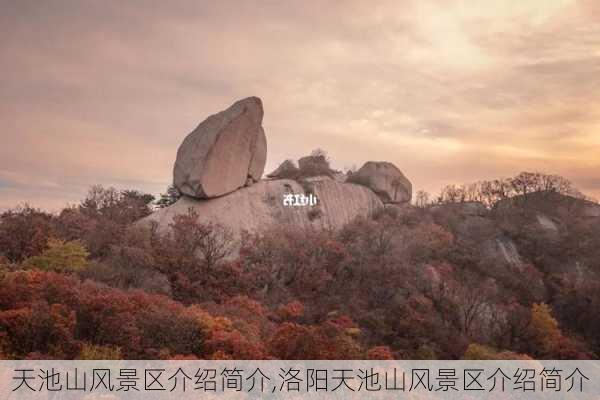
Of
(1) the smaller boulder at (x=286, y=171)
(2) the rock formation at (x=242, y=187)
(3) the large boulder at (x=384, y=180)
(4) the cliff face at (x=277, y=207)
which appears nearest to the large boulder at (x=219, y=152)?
(2) the rock formation at (x=242, y=187)

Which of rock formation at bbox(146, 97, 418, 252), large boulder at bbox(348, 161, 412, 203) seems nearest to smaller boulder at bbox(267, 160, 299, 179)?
rock formation at bbox(146, 97, 418, 252)

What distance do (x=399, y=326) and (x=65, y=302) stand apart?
41.4 ft

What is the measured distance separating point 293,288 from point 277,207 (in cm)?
874

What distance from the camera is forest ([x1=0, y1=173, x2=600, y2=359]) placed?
12.6 metres

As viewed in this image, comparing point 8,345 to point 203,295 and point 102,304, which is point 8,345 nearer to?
point 102,304

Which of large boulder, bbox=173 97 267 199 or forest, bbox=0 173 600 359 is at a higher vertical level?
large boulder, bbox=173 97 267 199

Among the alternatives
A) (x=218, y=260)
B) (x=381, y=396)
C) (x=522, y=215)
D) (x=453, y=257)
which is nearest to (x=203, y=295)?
(x=218, y=260)

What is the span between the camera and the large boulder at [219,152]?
2822 centimetres

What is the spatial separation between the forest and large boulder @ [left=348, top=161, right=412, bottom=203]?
6.62 ft

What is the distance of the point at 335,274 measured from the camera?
24828mm

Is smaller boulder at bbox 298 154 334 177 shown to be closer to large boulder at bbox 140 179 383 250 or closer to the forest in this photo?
large boulder at bbox 140 179 383 250

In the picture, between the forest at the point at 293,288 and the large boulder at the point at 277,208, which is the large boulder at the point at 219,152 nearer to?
the large boulder at the point at 277,208

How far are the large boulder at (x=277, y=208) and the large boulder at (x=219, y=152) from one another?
0.72m

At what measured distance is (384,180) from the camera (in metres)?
38.2
